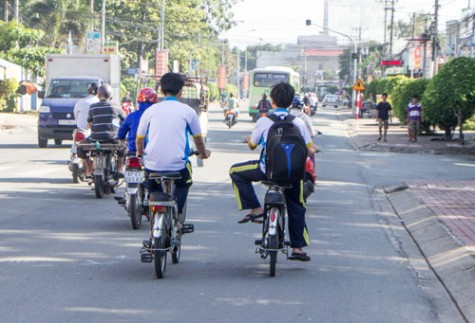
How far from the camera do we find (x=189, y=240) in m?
11.2

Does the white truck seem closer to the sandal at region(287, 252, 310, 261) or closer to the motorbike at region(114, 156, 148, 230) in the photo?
the motorbike at region(114, 156, 148, 230)

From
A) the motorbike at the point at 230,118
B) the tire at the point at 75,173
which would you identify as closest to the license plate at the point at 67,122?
the tire at the point at 75,173

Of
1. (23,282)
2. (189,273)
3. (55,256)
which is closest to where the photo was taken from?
(23,282)

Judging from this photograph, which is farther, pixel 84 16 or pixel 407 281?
pixel 84 16

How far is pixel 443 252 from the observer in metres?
10.7

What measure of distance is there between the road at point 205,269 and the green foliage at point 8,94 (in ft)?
115

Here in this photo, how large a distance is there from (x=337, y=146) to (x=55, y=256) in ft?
84.4

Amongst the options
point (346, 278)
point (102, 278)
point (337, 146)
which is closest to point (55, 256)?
point (102, 278)

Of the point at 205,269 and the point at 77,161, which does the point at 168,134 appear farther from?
the point at 77,161

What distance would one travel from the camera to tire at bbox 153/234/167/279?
27.2 feet

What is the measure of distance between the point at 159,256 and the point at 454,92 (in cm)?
2639

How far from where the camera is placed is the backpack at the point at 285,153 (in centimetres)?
874

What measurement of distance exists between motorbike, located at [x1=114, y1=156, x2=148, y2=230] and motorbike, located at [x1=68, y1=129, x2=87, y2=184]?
4665 mm

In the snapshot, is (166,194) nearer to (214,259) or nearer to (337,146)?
(214,259)
